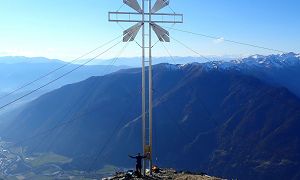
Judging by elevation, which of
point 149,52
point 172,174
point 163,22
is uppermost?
point 163,22

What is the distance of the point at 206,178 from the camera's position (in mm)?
37938

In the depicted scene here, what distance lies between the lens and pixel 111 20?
115 feet

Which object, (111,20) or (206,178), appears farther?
(206,178)

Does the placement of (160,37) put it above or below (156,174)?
above

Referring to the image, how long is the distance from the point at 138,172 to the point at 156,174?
2780mm

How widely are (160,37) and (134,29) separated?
8.08 feet

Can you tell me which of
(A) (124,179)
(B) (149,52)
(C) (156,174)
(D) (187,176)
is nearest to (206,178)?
(D) (187,176)

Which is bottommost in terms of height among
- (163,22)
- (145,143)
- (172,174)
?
(172,174)

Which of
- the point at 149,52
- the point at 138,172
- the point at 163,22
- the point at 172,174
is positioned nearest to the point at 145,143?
the point at 138,172

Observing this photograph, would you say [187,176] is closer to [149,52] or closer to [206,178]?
[206,178]

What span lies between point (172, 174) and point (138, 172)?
4.60m

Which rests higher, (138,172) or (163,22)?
(163,22)

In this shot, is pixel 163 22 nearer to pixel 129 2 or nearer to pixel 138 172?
pixel 129 2

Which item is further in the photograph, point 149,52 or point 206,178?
point 206,178
